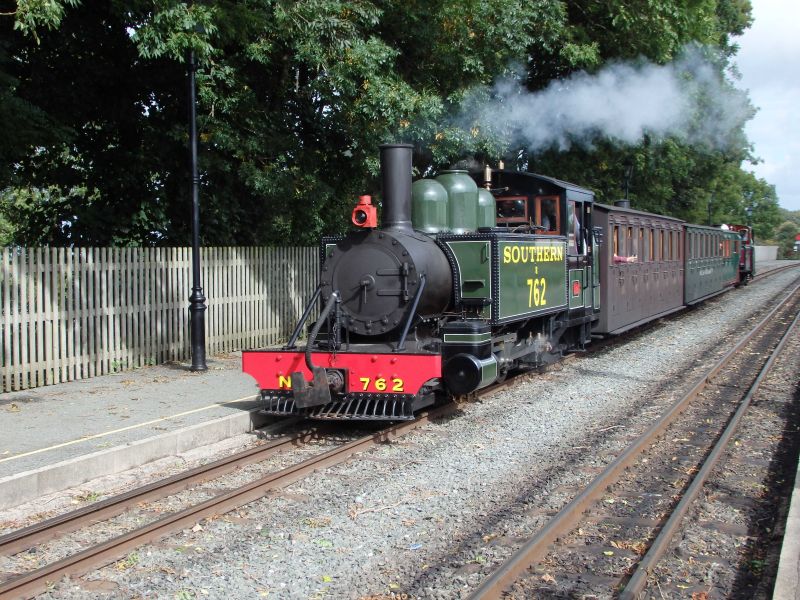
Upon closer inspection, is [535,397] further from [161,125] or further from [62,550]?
[161,125]

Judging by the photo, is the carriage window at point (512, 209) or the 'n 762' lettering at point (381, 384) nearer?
the 'n 762' lettering at point (381, 384)

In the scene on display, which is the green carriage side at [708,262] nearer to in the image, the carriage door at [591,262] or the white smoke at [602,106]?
the white smoke at [602,106]

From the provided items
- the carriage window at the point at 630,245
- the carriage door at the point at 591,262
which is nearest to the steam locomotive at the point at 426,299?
the carriage door at the point at 591,262

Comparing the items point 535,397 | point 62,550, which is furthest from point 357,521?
point 535,397

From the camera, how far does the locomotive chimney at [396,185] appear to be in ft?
25.3

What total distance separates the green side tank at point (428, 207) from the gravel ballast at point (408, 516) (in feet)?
6.83

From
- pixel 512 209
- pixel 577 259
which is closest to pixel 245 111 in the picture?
pixel 512 209

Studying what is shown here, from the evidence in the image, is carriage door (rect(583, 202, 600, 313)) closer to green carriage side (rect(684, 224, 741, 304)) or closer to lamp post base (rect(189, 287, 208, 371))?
lamp post base (rect(189, 287, 208, 371))

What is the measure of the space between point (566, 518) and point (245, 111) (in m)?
9.70

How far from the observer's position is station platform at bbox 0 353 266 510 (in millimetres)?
5695

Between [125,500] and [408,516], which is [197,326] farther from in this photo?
[408,516]

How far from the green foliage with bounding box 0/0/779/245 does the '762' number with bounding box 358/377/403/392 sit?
5099 millimetres

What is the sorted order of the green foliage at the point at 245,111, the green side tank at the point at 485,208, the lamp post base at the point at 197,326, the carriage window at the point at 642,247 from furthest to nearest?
1. the carriage window at the point at 642,247
2. the green foliage at the point at 245,111
3. the lamp post base at the point at 197,326
4. the green side tank at the point at 485,208

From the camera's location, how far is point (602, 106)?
1786cm
